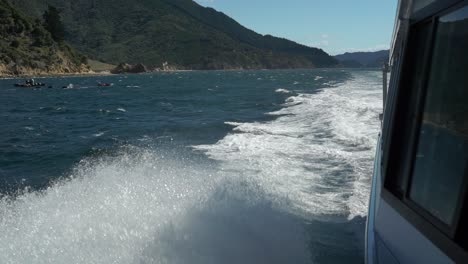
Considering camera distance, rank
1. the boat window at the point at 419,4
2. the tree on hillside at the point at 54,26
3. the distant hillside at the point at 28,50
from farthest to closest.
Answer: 1. the tree on hillside at the point at 54,26
2. the distant hillside at the point at 28,50
3. the boat window at the point at 419,4

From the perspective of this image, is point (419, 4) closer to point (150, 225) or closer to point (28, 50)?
point (150, 225)

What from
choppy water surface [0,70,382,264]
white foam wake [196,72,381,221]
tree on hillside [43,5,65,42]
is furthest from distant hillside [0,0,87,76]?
white foam wake [196,72,381,221]

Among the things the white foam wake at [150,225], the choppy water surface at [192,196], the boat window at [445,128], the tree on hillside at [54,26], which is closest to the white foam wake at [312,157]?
the choppy water surface at [192,196]

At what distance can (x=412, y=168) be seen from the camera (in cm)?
307

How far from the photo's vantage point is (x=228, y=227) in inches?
301

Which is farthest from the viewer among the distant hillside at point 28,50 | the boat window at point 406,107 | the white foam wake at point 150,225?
the distant hillside at point 28,50

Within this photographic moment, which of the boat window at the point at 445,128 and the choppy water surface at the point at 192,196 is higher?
the boat window at the point at 445,128

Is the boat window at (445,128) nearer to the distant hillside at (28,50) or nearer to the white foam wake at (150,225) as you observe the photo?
the white foam wake at (150,225)

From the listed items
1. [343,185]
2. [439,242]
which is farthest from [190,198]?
[439,242]

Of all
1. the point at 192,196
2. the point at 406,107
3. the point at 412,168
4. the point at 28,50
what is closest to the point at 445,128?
the point at 412,168

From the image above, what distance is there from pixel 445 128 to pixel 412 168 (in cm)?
46

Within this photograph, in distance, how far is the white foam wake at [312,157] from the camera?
9688 millimetres

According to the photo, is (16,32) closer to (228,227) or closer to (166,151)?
(166,151)

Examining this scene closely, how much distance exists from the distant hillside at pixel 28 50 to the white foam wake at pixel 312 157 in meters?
97.6
